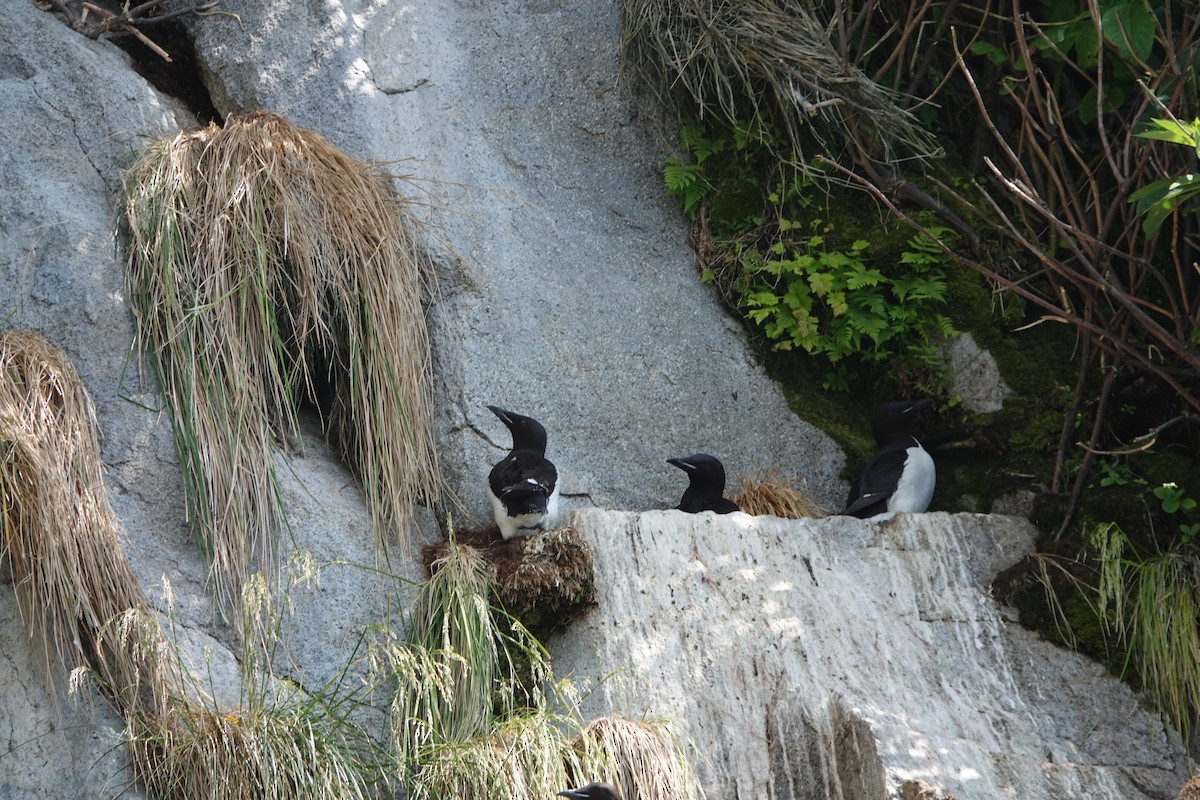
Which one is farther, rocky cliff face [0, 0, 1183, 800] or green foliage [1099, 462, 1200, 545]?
green foliage [1099, 462, 1200, 545]

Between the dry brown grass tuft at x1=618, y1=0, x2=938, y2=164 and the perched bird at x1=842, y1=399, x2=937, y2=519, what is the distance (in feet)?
4.01

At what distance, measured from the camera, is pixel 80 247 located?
528cm

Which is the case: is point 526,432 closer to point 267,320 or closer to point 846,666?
point 267,320

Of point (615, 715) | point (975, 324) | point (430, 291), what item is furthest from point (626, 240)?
point (615, 715)

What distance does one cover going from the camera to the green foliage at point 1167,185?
3.85m

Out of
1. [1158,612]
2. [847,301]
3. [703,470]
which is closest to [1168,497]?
[1158,612]

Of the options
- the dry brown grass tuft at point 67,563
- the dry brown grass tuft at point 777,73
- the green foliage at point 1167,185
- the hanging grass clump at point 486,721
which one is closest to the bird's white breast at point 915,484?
the dry brown grass tuft at point 777,73

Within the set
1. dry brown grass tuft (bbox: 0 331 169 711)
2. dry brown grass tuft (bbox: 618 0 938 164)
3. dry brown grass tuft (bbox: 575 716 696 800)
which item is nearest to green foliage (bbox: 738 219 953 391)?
dry brown grass tuft (bbox: 618 0 938 164)

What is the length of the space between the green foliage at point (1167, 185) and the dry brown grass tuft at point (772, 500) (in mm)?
1937

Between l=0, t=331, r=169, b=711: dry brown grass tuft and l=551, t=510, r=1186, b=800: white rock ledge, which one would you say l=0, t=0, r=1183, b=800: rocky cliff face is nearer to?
l=551, t=510, r=1186, b=800: white rock ledge

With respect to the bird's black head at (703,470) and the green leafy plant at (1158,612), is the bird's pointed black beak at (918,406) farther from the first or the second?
the green leafy plant at (1158,612)

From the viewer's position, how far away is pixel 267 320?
5242mm

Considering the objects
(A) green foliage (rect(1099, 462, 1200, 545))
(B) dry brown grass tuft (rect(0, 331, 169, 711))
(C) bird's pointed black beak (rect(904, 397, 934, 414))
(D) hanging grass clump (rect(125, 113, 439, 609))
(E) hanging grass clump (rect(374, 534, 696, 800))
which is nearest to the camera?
(E) hanging grass clump (rect(374, 534, 696, 800))

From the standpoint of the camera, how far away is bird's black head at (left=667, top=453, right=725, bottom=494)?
18.9 ft
